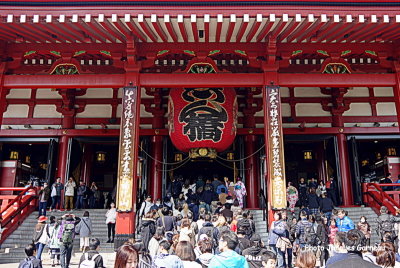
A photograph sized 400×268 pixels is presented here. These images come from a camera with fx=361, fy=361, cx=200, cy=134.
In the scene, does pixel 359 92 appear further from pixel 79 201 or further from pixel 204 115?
pixel 79 201

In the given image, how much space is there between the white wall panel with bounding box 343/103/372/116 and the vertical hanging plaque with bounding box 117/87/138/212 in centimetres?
851

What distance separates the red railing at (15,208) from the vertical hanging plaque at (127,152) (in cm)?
356

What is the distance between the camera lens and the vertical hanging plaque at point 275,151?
28.6 ft

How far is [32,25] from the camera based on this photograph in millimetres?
8641

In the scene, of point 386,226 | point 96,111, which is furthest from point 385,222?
point 96,111

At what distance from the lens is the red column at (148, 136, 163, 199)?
1315cm

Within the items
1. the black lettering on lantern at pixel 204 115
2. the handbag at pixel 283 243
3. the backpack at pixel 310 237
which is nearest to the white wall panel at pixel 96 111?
the black lettering on lantern at pixel 204 115

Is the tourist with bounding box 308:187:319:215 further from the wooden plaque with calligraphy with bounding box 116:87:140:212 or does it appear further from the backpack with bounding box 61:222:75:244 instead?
the backpack with bounding box 61:222:75:244

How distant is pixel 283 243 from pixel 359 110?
8.76m

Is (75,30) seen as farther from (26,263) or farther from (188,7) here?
(26,263)

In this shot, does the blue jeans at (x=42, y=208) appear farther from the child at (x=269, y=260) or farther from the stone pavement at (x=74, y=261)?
the child at (x=269, y=260)

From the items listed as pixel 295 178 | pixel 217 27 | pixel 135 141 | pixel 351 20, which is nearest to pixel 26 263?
pixel 135 141

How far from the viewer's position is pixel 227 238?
12.1 feet

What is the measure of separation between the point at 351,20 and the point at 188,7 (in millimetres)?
3728
